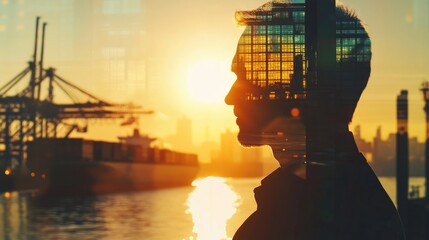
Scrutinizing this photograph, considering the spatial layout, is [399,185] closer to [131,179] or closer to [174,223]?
[174,223]

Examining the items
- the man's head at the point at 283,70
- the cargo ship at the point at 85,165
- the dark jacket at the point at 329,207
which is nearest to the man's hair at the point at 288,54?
the man's head at the point at 283,70

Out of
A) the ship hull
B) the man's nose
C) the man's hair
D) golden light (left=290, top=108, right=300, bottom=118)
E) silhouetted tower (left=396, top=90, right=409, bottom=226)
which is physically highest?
the man's hair

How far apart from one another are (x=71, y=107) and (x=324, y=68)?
95.2m

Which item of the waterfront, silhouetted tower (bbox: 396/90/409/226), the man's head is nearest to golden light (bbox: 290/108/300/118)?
the man's head

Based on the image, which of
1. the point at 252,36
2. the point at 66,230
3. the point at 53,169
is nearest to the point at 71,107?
the point at 53,169

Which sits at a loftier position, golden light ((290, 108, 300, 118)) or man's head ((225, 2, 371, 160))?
man's head ((225, 2, 371, 160))

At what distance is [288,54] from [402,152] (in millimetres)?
38531

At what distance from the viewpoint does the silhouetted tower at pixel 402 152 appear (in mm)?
40031

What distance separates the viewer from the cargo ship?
→ 308 feet

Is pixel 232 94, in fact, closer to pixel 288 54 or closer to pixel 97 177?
pixel 288 54

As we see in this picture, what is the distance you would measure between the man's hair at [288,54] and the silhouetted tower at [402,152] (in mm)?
34341

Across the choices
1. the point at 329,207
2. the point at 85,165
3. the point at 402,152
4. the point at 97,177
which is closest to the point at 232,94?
the point at 329,207
